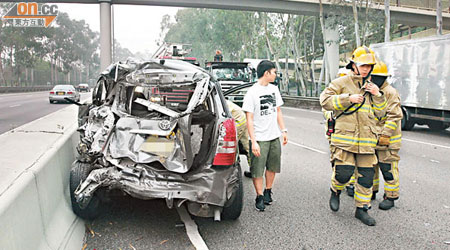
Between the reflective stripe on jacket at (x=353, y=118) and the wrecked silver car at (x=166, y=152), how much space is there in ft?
4.11

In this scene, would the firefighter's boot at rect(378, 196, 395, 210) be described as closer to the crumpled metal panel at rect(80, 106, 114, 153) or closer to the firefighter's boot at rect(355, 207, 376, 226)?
the firefighter's boot at rect(355, 207, 376, 226)

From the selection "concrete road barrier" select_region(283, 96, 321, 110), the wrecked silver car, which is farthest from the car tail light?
"concrete road barrier" select_region(283, 96, 321, 110)

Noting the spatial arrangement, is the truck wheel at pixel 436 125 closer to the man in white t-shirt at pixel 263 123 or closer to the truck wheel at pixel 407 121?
the truck wheel at pixel 407 121

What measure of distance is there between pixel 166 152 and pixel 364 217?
2.37 metres

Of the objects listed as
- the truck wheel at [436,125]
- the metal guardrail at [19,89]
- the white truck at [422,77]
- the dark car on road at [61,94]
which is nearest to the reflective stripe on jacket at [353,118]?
the white truck at [422,77]

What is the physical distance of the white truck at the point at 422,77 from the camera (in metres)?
12.0

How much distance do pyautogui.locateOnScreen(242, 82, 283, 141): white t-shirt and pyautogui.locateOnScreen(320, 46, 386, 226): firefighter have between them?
652mm

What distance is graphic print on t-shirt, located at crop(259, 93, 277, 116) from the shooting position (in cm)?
479

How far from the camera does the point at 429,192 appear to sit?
576 cm

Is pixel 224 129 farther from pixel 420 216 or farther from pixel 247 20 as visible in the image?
pixel 247 20

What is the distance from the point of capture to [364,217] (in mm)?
4426

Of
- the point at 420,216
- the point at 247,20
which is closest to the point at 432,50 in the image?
the point at 420,216

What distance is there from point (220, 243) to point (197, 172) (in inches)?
29.0

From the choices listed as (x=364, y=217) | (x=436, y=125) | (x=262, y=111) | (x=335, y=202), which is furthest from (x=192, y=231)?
(x=436, y=125)
